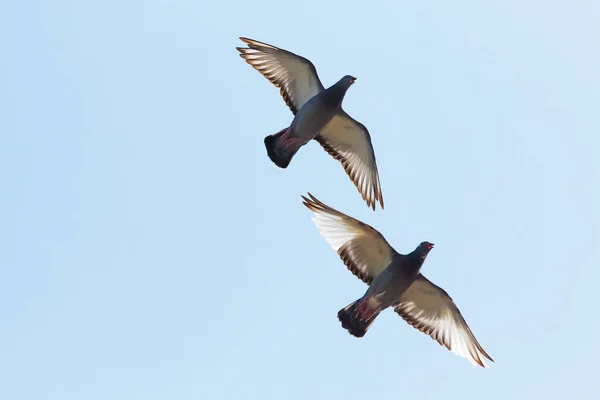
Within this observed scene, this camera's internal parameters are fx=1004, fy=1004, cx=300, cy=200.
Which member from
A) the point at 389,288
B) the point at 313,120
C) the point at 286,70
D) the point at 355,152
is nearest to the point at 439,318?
the point at 389,288

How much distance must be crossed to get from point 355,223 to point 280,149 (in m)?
3.10

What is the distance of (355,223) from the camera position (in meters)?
18.7

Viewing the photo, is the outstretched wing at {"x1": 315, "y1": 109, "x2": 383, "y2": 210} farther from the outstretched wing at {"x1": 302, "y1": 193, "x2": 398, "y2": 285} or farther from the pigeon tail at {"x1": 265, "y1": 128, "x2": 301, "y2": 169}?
the outstretched wing at {"x1": 302, "y1": 193, "x2": 398, "y2": 285}

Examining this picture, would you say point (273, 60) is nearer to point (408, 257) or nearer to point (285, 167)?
point (285, 167)

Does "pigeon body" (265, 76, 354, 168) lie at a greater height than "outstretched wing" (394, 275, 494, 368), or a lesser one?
greater

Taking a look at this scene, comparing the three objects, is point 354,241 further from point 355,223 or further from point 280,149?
point 280,149

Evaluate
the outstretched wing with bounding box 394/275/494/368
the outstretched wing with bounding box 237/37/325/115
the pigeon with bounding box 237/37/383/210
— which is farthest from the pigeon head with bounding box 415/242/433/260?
the outstretched wing with bounding box 237/37/325/115

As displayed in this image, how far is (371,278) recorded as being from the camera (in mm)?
19641

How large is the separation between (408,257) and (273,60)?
526 centimetres

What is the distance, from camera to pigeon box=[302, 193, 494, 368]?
1870 cm

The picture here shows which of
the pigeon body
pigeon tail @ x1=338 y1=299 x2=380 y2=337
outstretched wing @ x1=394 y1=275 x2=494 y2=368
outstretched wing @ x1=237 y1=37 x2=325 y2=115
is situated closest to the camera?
pigeon tail @ x1=338 y1=299 x2=380 y2=337

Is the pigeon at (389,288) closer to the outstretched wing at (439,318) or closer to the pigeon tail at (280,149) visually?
the outstretched wing at (439,318)

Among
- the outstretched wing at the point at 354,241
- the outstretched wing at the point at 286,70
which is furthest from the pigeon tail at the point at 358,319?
the outstretched wing at the point at 286,70

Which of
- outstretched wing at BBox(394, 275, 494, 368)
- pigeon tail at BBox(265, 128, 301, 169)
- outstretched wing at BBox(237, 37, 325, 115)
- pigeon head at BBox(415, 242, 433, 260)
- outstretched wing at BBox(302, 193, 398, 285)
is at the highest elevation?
outstretched wing at BBox(237, 37, 325, 115)
